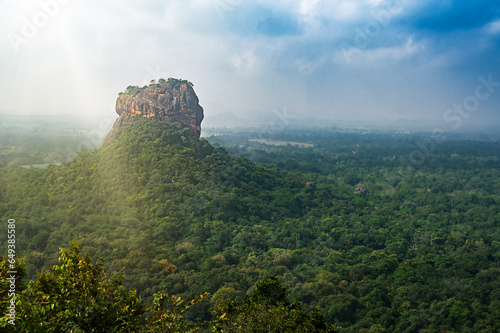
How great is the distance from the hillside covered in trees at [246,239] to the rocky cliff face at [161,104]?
2.26 metres

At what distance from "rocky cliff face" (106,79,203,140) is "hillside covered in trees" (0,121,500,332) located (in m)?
2.26

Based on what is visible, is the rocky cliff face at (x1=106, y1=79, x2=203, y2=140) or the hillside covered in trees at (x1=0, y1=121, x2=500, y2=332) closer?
the hillside covered in trees at (x1=0, y1=121, x2=500, y2=332)

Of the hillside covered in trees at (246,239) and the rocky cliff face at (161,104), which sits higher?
the rocky cliff face at (161,104)

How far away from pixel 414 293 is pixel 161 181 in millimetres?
22955

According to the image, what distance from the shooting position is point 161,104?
125 feet

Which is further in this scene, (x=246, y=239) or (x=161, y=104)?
(x=161, y=104)

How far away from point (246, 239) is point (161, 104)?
68.2ft

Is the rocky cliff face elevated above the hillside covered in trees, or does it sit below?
above

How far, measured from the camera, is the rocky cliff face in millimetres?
37594

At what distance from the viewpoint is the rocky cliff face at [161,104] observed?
123ft

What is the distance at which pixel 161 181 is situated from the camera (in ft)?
101

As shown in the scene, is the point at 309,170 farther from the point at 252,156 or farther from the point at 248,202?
the point at 248,202

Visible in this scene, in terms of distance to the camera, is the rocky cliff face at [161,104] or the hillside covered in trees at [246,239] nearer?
the hillside covered in trees at [246,239]

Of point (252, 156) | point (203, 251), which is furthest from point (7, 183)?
point (252, 156)
